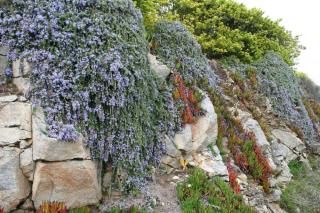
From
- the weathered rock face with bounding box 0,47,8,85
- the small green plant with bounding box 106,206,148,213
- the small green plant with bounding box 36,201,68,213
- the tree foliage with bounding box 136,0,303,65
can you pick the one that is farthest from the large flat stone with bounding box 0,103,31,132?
the tree foliage with bounding box 136,0,303,65

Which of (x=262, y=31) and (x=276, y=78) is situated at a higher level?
(x=262, y=31)

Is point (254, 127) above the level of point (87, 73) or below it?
below

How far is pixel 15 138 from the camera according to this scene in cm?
545

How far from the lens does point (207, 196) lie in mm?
6527

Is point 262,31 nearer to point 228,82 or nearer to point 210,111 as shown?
point 228,82

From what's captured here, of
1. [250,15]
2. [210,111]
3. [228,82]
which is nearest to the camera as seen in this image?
[210,111]

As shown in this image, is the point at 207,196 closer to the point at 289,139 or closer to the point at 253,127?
the point at 253,127

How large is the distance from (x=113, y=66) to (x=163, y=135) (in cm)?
186

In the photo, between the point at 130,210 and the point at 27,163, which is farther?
the point at 130,210

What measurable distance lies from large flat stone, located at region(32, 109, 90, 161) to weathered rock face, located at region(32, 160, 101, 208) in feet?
0.31

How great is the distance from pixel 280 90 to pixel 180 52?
4.33 metres

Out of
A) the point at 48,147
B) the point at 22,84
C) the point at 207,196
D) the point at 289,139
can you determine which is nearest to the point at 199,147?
the point at 207,196

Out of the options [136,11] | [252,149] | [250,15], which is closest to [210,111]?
[252,149]

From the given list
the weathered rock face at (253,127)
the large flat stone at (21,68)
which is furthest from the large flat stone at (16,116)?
the weathered rock face at (253,127)
